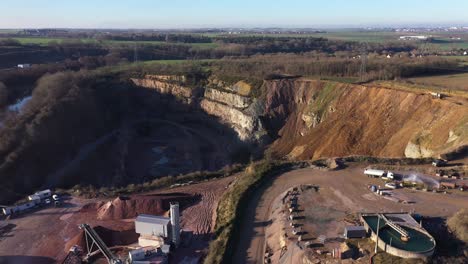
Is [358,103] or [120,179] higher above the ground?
[358,103]

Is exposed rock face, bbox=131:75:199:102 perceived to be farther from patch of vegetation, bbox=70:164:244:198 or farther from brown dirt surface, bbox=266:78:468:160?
Answer: patch of vegetation, bbox=70:164:244:198

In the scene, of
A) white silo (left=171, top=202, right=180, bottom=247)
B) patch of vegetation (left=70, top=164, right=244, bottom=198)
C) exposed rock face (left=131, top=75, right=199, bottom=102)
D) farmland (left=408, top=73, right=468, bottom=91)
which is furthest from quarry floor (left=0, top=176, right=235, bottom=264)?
exposed rock face (left=131, top=75, right=199, bottom=102)

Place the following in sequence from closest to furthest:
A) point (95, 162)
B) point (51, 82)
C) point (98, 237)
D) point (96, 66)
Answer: point (98, 237)
point (95, 162)
point (51, 82)
point (96, 66)

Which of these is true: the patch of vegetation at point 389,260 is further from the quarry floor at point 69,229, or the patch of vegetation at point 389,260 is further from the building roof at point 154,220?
the building roof at point 154,220

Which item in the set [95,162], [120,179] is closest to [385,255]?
[120,179]

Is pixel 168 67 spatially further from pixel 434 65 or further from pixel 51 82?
pixel 434 65

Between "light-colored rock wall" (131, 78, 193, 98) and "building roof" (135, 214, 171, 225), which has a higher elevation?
"light-colored rock wall" (131, 78, 193, 98)

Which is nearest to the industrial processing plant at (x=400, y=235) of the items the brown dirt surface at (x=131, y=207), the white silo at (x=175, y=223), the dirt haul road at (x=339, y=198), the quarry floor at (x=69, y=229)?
the dirt haul road at (x=339, y=198)

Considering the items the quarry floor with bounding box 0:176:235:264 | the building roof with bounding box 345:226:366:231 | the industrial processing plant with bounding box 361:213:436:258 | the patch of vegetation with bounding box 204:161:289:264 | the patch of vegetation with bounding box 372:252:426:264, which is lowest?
the quarry floor with bounding box 0:176:235:264
